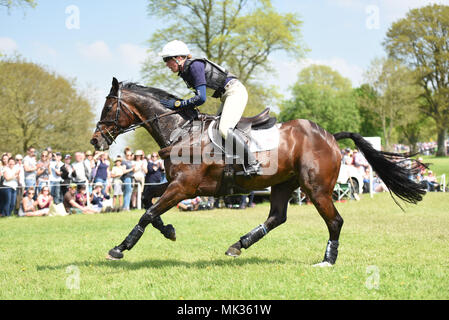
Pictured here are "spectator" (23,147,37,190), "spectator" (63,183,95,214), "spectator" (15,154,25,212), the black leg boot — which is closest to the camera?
the black leg boot

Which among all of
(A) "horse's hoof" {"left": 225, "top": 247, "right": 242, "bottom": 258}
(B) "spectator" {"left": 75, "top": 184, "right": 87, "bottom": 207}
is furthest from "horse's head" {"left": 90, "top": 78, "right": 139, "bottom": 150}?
(B) "spectator" {"left": 75, "top": 184, "right": 87, "bottom": 207}

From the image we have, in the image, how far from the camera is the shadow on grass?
6543 millimetres

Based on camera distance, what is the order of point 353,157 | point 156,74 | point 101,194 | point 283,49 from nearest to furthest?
point 101,194 < point 353,157 < point 156,74 < point 283,49

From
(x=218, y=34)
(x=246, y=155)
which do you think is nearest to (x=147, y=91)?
(x=246, y=155)

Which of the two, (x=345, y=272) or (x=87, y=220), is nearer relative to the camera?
(x=345, y=272)

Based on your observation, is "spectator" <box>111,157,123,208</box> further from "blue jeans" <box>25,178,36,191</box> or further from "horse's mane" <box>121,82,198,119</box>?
"horse's mane" <box>121,82,198,119</box>

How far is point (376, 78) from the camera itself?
48188 millimetres

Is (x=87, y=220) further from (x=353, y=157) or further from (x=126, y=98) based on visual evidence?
(x=353, y=157)

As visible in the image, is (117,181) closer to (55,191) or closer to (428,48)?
(55,191)

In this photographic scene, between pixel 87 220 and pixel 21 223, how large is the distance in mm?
1877

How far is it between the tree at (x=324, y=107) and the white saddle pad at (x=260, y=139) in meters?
57.5

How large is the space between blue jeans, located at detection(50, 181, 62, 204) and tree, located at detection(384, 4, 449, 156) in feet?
137

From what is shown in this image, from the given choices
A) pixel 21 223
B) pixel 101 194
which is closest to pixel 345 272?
pixel 21 223

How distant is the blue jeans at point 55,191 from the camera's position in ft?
51.8
